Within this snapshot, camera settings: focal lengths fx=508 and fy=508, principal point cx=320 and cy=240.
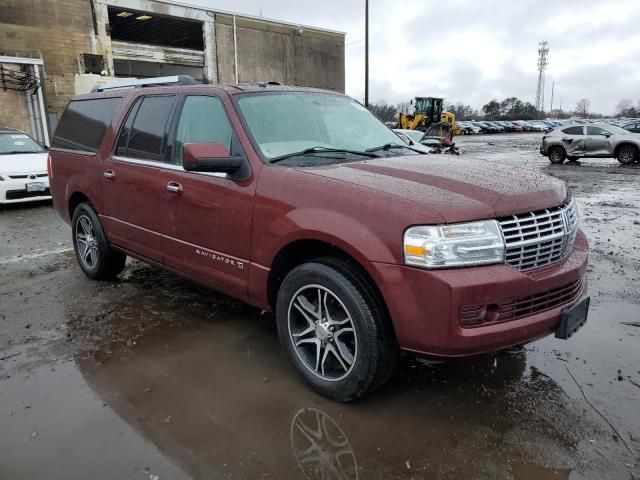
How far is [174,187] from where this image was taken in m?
3.79

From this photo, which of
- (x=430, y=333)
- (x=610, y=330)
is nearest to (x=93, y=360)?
(x=430, y=333)

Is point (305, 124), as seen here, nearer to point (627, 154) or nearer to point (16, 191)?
point (16, 191)

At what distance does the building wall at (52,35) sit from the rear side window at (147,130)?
26378 mm

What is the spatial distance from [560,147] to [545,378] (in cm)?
1825

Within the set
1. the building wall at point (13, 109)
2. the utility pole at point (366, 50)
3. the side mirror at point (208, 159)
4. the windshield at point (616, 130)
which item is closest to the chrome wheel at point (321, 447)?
the side mirror at point (208, 159)

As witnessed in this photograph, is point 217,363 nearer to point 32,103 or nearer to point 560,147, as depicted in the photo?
point 560,147

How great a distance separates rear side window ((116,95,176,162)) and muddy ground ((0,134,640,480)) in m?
1.36

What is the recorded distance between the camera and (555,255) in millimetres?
2848

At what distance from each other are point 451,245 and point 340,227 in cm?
60

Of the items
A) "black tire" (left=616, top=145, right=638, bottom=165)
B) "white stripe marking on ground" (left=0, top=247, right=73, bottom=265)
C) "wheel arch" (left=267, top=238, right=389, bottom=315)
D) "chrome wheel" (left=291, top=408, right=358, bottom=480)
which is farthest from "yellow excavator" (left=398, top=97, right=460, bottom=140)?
"chrome wheel" (left=291, top=408, right=358, bottom=480)

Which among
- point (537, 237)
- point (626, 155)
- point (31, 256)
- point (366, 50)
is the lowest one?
point (31, 256)

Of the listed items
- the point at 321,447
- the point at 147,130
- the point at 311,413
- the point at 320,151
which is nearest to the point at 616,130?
the point at 320,151

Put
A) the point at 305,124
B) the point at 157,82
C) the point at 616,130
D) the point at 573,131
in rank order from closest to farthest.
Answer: the point at 305,124 < the point at 157,82 < the point at 616,130 < the point at 573,131

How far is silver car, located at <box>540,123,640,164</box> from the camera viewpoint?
18359 millimetres
